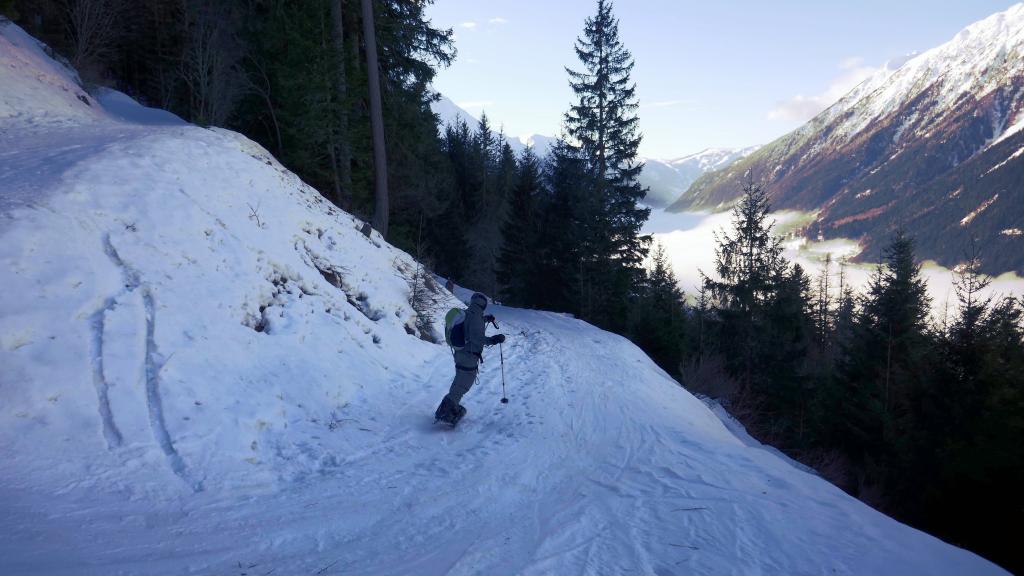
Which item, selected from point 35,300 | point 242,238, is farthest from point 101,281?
point 242,238

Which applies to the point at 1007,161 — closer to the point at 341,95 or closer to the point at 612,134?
the point at 612,134

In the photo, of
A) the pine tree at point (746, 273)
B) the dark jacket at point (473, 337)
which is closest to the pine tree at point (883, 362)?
the pine tree at point (746, 273)

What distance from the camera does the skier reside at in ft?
22.9

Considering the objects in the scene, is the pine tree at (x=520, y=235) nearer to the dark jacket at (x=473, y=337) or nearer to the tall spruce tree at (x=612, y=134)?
the tall spruce tree at (x=612, y=134)

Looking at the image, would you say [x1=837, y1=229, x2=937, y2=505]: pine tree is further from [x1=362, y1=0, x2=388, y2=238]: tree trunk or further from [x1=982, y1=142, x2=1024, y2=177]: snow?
[x1=982, y1=142, x2=1024, y2=177]: snow

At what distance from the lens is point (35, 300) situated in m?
5.28

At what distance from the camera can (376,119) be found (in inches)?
659

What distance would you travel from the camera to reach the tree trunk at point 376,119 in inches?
651

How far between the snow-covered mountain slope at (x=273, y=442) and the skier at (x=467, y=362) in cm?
29

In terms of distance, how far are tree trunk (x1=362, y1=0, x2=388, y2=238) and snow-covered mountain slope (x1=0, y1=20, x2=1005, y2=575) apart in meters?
7.24

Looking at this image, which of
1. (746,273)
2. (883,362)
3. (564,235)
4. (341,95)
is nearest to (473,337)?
(341,95)

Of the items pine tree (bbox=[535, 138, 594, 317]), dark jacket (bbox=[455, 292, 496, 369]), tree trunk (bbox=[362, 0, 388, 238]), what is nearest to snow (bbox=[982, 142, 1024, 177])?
pine tree (bbox=[535, 138, 594, 317])

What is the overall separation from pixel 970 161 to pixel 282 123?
856 feet

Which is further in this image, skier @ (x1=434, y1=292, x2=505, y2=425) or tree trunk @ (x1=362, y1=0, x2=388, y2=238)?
tree trunk @ (x1=362, y1=0, x2=388, y2=238)
